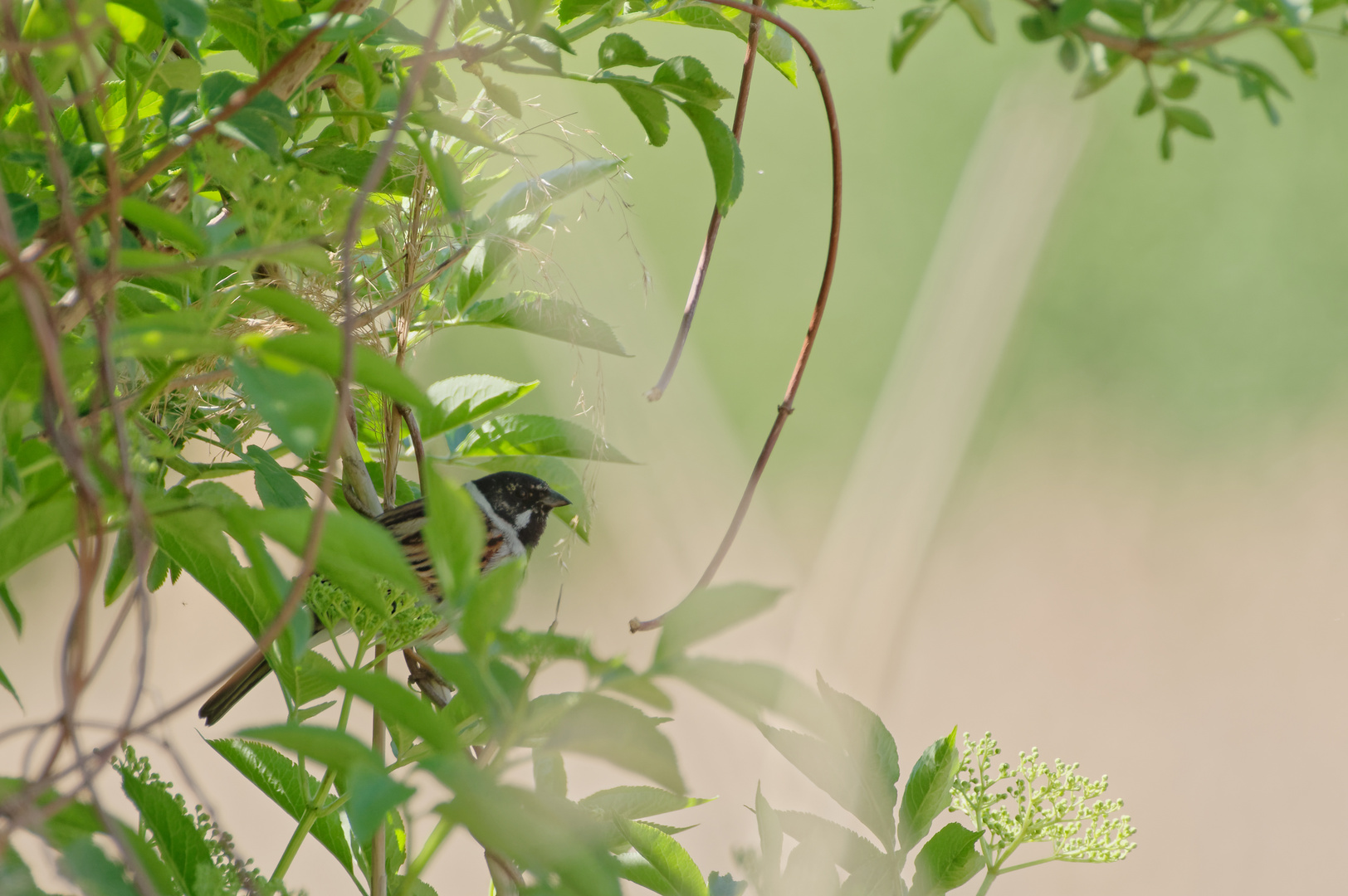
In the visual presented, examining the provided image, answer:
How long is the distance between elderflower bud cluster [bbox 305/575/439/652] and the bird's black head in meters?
0.74

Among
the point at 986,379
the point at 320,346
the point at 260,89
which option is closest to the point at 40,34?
the point at 260,89

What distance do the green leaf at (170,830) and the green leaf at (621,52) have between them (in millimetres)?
366

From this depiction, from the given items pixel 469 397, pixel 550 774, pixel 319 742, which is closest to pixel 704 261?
pixel 469 397

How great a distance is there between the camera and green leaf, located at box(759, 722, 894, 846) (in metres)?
0.43

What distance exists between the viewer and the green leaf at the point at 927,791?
1.48 ft

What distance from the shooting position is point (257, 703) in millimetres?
1780

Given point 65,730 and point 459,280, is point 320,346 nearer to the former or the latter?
point 65,730

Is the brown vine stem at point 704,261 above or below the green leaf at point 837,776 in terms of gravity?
above

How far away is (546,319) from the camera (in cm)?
61

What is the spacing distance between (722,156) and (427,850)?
30 centimetres

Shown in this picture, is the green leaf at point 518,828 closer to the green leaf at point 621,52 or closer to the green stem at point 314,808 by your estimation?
the green stem at point 314,808

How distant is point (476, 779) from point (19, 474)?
0.19 metres

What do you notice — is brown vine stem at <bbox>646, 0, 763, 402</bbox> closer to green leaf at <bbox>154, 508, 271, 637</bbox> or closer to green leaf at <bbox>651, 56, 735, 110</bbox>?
green leaf at <bbox>651, 56, 735, 110</bbox>

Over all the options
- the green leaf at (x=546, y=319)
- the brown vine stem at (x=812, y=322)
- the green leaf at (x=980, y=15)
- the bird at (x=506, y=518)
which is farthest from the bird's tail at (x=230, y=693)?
the green leaf at (x=980, y=15)
